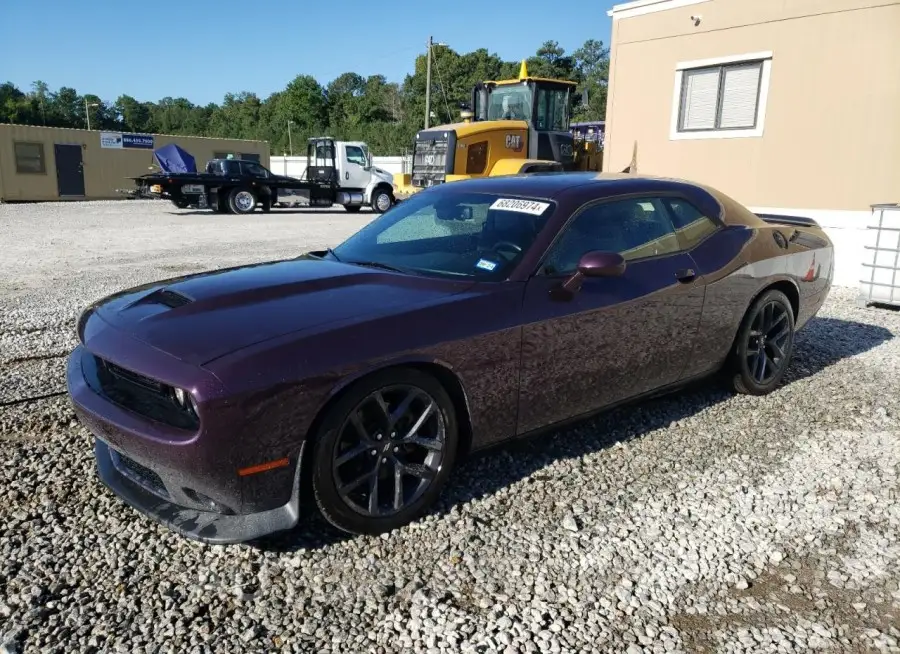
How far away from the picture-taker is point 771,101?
10.4 metres

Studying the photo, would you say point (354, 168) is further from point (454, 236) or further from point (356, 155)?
point (454, 236)

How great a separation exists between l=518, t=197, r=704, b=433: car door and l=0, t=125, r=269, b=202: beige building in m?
29.6

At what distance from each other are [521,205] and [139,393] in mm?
2104

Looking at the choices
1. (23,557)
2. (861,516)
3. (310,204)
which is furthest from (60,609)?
(310,204)

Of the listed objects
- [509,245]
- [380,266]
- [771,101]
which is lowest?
[380,266]

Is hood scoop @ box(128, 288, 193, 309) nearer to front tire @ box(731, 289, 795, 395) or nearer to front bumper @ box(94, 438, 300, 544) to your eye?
front bumper @ box(94, 438, 300, 544)

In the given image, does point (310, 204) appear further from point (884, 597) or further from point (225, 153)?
point (884, 597)

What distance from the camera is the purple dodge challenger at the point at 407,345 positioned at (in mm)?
2613

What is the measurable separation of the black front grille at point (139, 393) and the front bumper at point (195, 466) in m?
0.03

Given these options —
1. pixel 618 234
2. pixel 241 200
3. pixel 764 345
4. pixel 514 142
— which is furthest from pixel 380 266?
pixel 241 200

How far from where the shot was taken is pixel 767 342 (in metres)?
4.82

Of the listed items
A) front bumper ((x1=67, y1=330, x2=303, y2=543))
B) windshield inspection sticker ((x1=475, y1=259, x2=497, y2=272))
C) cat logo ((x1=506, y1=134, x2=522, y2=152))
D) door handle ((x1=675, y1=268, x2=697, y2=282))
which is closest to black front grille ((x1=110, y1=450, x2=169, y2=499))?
front bumper ((x1=67, y1=330, x2=303, y2=543))

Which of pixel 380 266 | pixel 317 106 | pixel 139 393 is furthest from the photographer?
pixel 317 106

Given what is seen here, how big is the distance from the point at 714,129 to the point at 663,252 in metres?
8.13
